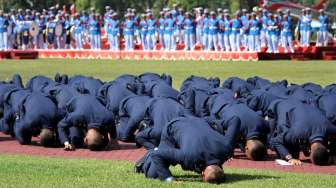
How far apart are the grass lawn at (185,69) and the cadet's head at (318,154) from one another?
11587 millimetres

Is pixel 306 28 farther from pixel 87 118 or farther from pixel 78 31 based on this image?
pixel 87 118

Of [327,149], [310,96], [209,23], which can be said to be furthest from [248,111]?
[209,23]

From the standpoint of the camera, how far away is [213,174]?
9.66 metres

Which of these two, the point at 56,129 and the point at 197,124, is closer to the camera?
the point at 197,124

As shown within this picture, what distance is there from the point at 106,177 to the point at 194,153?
1.13 meters

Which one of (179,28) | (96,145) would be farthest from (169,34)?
(96,145)

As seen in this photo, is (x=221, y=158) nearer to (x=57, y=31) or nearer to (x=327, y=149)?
(x=327, y=149)

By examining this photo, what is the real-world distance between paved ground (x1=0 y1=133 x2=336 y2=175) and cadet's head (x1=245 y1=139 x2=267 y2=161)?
0.33 feet

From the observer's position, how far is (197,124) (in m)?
9.97

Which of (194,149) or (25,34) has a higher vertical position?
(194,149)

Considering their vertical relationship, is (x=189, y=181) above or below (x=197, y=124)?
below

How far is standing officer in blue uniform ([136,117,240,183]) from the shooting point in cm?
963

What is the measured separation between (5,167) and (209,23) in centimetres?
3079

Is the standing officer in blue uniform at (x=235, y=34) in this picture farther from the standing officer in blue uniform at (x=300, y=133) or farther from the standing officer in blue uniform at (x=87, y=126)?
the standing officer in blue uniform at (x=300, y=133)
